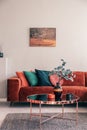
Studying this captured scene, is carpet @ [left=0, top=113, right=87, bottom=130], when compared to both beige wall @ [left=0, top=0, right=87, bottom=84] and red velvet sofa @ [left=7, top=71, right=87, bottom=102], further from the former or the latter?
beige wall @ [left=0, top=0, right=87, bottom=84]

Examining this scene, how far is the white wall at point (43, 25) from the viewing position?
21.9ft

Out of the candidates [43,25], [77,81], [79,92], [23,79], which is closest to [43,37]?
[43,25]

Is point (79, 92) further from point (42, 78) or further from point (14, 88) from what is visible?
point (14, 88)

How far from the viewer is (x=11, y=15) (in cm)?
669

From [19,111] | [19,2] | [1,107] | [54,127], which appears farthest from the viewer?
[19,2]

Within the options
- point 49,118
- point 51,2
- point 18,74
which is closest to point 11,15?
point 51,2

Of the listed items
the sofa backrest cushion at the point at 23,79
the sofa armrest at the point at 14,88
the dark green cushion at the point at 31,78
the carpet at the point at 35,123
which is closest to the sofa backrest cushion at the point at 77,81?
the dark green cushion at the point at 31,78

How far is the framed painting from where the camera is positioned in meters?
6.67

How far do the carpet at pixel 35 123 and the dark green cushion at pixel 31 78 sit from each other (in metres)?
1.28

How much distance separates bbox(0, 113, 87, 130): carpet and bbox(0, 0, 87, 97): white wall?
211 cm

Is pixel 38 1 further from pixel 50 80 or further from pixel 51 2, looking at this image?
pixel 50 80

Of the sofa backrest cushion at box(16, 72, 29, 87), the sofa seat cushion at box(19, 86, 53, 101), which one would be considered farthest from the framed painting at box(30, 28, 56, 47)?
the sofa seat cushion at box(19, 86, 53, 101)

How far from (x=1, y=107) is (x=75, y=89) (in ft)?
5.43

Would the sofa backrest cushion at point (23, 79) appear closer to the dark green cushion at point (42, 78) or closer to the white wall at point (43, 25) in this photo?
the dark green cushion at point (42, 78)
